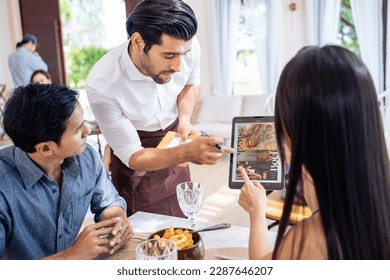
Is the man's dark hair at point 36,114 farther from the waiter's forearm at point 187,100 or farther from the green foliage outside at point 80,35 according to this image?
the green foliage outside at point 80,35

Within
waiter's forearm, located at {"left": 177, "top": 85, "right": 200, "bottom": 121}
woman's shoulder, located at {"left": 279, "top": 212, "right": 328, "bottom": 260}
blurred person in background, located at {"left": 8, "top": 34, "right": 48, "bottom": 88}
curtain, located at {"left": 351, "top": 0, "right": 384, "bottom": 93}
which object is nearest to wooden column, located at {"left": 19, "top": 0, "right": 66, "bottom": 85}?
blurred person in background, located at {"left": 8, "top": 34, "right": 48, "bottom": 88}

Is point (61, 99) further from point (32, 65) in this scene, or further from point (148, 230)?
point (32, 65)

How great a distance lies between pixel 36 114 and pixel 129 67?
43 centimetres

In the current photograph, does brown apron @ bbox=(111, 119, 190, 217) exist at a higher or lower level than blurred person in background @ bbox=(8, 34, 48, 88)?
lower

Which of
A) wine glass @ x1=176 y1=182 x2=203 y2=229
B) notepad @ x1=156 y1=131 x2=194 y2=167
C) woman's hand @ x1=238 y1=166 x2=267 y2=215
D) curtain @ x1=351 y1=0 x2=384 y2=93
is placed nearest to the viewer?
woman's hand @ x1=238 y1=166 x2=267 y2=215

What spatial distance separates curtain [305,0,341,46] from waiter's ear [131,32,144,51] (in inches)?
106

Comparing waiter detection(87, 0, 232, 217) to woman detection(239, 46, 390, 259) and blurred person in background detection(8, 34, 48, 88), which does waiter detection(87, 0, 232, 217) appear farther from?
blurred person in background detection(8, 34, 48, 88)

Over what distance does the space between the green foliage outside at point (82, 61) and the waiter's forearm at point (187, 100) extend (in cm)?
234

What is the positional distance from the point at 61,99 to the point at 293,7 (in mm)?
3231

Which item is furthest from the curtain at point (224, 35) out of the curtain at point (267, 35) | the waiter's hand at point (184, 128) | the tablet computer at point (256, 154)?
the tablet computer at point (256, 154)

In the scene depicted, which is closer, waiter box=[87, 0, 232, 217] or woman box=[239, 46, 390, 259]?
woman box=[239, 46, 390, 259]

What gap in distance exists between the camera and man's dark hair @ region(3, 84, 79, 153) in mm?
860

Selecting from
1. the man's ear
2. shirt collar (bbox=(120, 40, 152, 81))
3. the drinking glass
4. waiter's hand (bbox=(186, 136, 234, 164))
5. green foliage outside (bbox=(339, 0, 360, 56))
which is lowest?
the drinking glass

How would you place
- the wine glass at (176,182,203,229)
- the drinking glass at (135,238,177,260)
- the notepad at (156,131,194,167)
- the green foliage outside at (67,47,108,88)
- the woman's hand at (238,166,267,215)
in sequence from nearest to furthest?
the drinking glass at (135,238,177,260), the woman's hand at (238,166,267,215), the wine glass at (176,182,203,229), the notepad at (156,131,194,167), the green foliage outside at (67,47,108,88)
